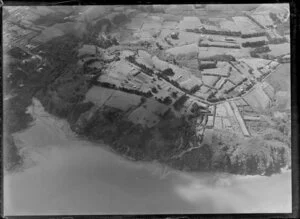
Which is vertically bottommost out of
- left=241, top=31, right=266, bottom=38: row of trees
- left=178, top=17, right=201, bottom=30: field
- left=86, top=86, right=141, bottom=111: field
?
left=86, top=86, right=141, bottom=111: field

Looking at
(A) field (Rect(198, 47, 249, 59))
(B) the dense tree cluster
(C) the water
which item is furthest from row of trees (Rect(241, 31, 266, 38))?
(C) the water

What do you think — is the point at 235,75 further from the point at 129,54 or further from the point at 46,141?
the point at 46,141

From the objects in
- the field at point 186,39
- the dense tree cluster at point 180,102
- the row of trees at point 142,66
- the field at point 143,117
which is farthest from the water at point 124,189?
the field at point 186,39

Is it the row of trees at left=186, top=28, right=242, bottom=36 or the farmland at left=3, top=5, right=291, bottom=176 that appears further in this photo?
the row of trees at left=186, top=28, right=242, bottom=36

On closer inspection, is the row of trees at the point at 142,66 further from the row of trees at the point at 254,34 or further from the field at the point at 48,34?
the row of trees at the point at 254,34

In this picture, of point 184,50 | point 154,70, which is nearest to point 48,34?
point 154,70

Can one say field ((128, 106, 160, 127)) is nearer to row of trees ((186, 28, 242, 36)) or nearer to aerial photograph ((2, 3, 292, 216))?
aerial photograph ((2, 3, 292, 216))

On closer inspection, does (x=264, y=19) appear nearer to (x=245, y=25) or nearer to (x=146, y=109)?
(x=245, y=25)
